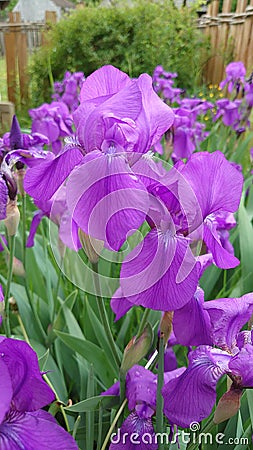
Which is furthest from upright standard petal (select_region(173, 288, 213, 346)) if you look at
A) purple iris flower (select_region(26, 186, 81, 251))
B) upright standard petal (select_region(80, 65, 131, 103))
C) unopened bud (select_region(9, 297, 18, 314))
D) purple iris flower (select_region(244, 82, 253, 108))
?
purple iris flower (select_region(244, 82, 253, 108))

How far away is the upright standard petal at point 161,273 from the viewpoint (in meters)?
0.49

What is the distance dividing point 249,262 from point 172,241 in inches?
26.7

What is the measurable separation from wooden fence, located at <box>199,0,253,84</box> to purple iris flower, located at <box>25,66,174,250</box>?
3684 millimetres

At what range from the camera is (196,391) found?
1.76ft

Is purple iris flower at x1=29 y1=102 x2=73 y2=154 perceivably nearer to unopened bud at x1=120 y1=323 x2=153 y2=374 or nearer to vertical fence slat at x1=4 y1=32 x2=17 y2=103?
unopened bud at x1=120 y1=323 x2=153 y2=374

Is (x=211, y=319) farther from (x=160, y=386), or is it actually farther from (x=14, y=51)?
(x=14, y=51)

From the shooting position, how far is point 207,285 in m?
1.26

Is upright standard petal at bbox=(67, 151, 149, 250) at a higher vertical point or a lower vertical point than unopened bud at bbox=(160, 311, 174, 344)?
higher

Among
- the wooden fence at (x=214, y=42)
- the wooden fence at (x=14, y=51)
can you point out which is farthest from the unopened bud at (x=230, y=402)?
the wooden fence at (x=14, y=51)

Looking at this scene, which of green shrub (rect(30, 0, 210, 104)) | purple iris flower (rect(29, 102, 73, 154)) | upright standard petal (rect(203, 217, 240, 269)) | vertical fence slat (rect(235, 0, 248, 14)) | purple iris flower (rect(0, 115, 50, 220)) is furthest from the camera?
green shrub (rect(30, 0, 210, 104))

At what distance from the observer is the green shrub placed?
4750 millimetres

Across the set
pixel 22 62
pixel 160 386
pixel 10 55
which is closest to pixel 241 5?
pixel 22 62

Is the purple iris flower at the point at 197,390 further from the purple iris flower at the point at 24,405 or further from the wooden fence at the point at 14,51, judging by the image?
the wooden fence at the point at 14,51

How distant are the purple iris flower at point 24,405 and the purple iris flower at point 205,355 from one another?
0.15m
